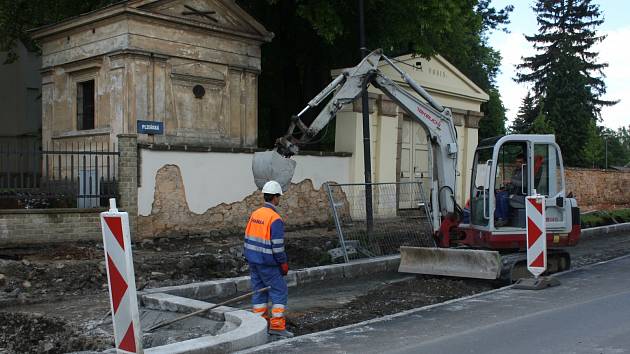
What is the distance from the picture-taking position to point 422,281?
11172 mm

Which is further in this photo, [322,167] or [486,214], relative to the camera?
[322,167]

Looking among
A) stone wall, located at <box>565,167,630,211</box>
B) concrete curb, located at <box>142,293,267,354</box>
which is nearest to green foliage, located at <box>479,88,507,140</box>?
stone wall, located at <box>565,167,630,211</box>

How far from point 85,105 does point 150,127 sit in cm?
239

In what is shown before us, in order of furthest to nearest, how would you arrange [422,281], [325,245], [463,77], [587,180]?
[587,180]
[463,77]
[325,245]
[422,281]

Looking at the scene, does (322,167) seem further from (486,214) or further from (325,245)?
(486,214)

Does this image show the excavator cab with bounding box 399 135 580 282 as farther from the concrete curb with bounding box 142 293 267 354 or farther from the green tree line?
the green tree line

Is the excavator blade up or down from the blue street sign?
down

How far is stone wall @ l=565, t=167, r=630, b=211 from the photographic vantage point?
25.7m

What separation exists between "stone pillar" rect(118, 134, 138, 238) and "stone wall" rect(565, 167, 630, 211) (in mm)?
16954

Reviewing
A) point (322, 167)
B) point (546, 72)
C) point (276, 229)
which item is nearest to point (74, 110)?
point (322, 167)

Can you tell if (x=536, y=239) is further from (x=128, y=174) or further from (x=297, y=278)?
(x=128, y=174)

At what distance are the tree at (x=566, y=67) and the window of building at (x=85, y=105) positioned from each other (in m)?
40.2

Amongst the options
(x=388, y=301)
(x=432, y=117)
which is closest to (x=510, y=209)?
(x=432, y=117)

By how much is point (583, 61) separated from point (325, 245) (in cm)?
4840
